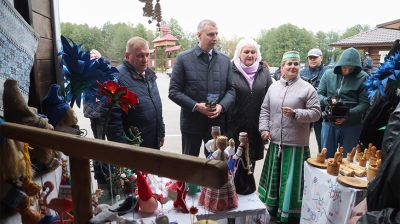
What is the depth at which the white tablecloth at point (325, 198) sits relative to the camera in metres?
1.65

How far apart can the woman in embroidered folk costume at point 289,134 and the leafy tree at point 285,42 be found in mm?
28100

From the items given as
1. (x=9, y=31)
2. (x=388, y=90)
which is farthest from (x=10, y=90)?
(x=388, y=90)

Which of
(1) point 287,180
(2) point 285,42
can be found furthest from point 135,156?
(2) point 285,42

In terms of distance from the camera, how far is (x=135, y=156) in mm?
566

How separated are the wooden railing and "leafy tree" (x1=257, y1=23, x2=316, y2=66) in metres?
29.9

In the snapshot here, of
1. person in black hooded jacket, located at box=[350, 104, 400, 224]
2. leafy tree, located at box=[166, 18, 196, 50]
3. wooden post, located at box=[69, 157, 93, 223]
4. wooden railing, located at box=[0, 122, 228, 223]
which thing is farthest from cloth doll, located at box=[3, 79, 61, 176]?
leafy tree, located at box=[166, 18, 196, 50]

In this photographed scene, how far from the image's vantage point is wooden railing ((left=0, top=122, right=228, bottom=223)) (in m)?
0.51

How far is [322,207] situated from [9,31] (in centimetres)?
179

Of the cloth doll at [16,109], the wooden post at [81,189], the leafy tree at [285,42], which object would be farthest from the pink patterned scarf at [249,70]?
the leafy tree at [285,42]

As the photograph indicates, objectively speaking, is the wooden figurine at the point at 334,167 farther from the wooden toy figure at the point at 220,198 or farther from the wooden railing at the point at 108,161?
the wooden railing at the point at 108,161

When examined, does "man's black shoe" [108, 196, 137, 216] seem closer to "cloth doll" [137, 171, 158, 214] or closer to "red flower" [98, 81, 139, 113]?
"cloth doll" [137, 171, 158, 214]

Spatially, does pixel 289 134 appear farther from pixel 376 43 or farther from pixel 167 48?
pixel 167 48

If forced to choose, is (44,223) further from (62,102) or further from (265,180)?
(265,180)

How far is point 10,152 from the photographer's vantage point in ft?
2.56
